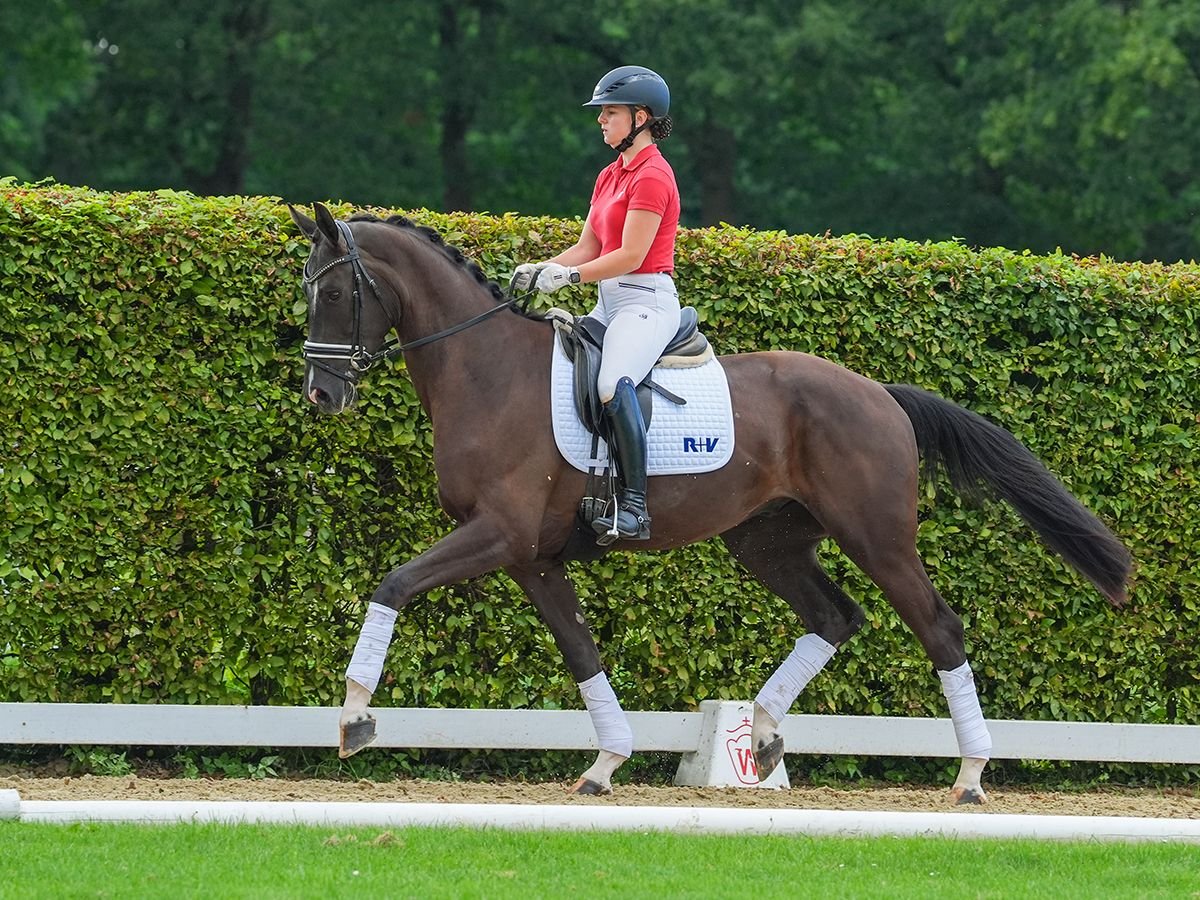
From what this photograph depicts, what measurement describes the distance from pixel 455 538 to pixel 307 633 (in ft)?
5.51

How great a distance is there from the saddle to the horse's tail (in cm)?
113

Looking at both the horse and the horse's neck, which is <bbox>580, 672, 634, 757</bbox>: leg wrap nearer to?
the horse

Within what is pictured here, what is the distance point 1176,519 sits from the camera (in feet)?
28.0

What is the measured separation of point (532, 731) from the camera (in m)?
7.70

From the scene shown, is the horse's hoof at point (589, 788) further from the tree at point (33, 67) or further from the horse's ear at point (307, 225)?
the tree at point (33, 67)

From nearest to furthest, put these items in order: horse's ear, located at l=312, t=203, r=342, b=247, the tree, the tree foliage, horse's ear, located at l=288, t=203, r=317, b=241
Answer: horse's ear, located at l=312, t=203, r=342, b=247, horse's ear, located at l=288, t=203, r=317, b=241, the tree foliage, the tree

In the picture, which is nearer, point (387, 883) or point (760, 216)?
point (387, 883)

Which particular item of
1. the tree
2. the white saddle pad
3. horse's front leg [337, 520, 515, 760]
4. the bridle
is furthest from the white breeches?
the tree

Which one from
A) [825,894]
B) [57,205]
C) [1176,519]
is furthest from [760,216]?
[825,894]

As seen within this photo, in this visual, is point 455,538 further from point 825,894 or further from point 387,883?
point 825,894

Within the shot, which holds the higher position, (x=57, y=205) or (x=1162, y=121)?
(x=1162, y=121)

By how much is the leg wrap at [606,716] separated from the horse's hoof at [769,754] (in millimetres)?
638

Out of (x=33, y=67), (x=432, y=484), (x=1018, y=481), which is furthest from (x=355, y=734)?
(x=33, y=67)

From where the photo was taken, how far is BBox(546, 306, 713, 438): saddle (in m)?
6.62
